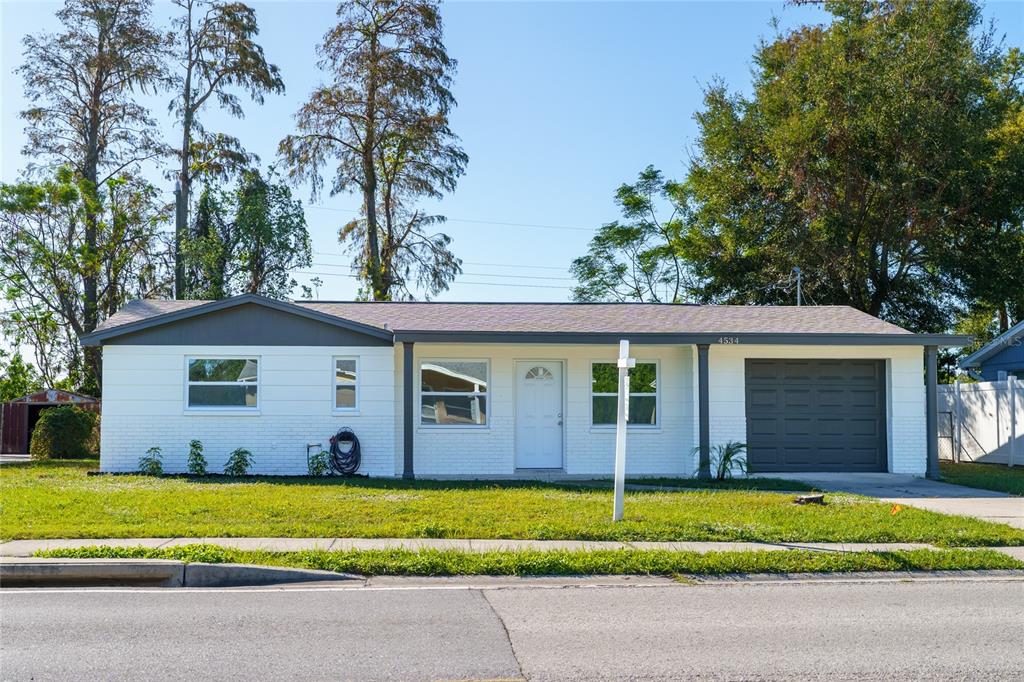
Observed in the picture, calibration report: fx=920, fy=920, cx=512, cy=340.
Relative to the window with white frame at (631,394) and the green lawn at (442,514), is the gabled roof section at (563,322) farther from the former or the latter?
the green lawn at (442,514)

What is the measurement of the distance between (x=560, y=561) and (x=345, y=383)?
9.44 m

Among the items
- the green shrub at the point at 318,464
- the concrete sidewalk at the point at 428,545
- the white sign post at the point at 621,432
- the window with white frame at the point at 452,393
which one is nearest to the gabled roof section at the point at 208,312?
the window with white frame at the point at 452,393

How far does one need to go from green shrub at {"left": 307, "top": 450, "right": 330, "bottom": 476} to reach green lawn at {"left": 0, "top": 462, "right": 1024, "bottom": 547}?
4.88 feet

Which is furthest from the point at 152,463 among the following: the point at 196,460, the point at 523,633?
the point at 523,633

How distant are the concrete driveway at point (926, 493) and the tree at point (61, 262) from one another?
869 inches

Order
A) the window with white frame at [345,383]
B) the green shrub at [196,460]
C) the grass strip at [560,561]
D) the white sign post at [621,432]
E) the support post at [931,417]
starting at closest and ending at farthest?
the grass strip at [560,561], the white sign post at [621,432], the green shrub at [196,460], the window with white frame at [345,383], the support post at [931,417]

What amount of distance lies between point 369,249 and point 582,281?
1276 centimetres

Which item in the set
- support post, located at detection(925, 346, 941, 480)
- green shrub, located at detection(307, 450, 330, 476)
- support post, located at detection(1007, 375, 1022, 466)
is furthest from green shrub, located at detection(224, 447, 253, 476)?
support post, located at detection(1007, 375, 1022, 466)

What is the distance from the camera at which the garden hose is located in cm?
1748

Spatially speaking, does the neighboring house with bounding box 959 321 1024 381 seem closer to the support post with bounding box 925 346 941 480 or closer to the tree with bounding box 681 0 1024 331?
the tree with bounding box 681 0 1024 331

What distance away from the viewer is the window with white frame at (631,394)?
61.7 feet

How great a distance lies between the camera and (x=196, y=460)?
17.3m

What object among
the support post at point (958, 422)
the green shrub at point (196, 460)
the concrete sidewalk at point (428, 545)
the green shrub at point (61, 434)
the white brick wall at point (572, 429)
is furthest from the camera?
the support post at point (958, 422)

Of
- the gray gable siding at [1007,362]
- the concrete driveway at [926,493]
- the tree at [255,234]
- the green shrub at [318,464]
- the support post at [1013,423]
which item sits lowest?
the concrete driveway at [926,493]
